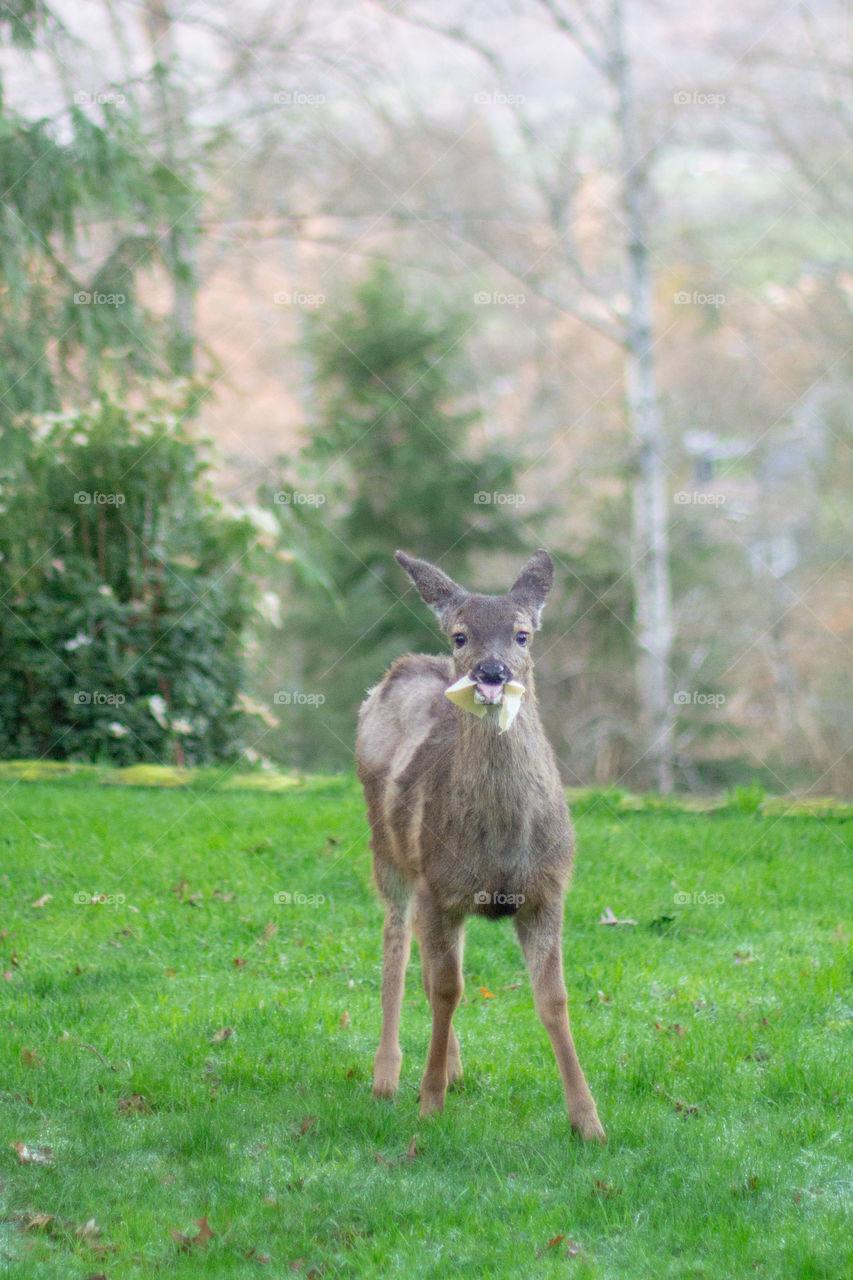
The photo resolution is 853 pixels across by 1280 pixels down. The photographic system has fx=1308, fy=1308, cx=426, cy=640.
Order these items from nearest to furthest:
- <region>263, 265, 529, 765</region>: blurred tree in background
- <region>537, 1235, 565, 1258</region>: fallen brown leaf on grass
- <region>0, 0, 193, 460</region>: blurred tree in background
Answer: <region>537, 1235, 565, 1258</region>: fallen brown leaf on grass
<region>0, 0, 193, 460</region>: blurred tree in background
<region>263, 265, 529, 765</region>: blurred tree in background

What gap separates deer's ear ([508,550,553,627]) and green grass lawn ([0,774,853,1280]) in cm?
192

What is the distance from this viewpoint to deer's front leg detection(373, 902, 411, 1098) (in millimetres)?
5215

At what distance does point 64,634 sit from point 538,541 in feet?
25.0

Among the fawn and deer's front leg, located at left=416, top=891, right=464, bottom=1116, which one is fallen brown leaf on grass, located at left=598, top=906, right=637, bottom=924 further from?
deer's front leg, located at left=416, top=891, right=464, bottom=1116

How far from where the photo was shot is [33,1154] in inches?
179

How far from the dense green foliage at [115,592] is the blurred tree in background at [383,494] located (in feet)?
14.2

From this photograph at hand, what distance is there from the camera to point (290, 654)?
17.5m

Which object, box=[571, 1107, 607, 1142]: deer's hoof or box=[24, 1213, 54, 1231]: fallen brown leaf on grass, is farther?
box=[571, 1107, 607, 1142]: deer's hoof

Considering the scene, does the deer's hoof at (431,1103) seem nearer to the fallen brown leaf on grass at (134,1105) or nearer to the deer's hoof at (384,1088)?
the deer's hoof at (384,1088)

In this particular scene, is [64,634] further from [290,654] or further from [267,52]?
[267,52]

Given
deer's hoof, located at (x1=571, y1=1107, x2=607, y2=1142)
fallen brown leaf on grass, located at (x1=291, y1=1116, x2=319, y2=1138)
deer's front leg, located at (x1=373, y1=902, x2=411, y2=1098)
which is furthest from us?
deer's front leg, located at (x1=373, y1=902, x2=411, y2=1098)

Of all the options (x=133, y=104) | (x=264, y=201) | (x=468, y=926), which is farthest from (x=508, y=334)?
(x=468, y=926)

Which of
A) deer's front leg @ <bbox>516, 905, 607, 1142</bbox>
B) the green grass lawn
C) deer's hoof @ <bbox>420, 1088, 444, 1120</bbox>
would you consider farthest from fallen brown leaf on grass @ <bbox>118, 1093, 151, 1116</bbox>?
deer's front leg @ <bbox>516, 905, 607, 1142</bbox>

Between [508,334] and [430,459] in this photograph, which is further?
[508,334]
